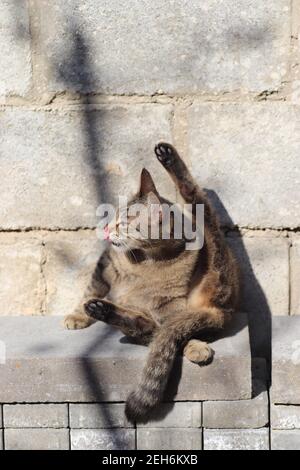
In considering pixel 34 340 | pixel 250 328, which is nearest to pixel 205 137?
pixel 250 328

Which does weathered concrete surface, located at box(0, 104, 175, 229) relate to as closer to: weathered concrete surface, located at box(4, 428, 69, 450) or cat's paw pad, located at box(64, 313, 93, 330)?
cat's paw pad, located at box(64, 313, 93, 330)

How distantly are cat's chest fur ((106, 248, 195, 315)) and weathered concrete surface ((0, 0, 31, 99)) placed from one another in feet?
3.19

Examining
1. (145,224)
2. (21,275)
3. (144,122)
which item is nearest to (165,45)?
(144,122)

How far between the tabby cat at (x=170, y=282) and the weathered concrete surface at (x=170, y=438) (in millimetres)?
311

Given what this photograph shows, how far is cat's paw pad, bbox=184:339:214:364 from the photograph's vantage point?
305 cm

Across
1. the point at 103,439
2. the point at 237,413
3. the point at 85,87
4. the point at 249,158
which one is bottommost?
the point at 103,439

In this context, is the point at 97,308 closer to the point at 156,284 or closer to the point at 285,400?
the point at 156,284

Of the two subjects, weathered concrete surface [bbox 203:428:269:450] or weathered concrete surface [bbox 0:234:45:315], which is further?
weathered concrete surface [bbox 0:234:45:315]

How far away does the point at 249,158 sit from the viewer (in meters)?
3.54

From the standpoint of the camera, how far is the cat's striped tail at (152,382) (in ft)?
9.85

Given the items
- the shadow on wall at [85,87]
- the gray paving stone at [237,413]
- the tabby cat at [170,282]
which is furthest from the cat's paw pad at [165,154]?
the gray paving stone at [237,413]

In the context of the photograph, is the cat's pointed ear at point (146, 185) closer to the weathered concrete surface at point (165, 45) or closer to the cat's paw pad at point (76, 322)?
Result: the weathered concrete surface at point (165, 45)

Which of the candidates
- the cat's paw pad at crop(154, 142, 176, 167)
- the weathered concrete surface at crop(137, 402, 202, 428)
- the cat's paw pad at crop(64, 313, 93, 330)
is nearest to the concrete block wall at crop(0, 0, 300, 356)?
the cat's paw pad at crop(64, 313, 93, 330)

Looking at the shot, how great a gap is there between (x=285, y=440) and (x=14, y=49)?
209 centimetres
